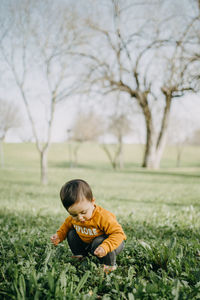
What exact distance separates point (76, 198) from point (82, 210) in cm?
15

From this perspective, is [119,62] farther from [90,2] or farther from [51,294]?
[51,294]

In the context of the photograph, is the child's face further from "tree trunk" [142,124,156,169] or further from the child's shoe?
"tree trunk" [142,124,156,169]

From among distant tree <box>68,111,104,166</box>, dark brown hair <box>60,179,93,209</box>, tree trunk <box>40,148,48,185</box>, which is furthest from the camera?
distant tree <box>68,111,104,166</box>

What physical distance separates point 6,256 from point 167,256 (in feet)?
5.74

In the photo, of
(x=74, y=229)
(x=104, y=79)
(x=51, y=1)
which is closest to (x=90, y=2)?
(x=51, y=1)

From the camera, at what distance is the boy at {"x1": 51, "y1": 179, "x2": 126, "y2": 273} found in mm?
2174

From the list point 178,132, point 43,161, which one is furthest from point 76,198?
point 178,132

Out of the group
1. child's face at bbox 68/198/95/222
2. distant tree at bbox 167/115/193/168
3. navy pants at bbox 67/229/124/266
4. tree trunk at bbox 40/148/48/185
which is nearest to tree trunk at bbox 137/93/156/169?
tree trunk at bbox 40/148/48/185

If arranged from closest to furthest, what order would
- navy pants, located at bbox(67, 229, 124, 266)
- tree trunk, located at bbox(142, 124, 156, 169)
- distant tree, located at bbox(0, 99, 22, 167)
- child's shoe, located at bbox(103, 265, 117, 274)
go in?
child's shoe, located at bbox(103, 265, 117, 274) → navy pants, located at bbox(67, 229, 124, 266) → distant tree, located at bbox(0, 99, 22, 167) → tree trunk, located at bbox(142, 124, 156, 169)

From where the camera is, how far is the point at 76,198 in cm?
216

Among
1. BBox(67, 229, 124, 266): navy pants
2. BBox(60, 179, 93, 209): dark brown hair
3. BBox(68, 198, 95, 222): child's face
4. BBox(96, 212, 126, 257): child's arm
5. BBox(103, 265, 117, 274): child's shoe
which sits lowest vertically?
BBox(103, 265, 117, 274): child's shoe

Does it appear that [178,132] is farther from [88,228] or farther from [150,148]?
[88,228]

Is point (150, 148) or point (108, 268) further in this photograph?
point (150, 148)

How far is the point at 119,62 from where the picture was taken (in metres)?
16.8
